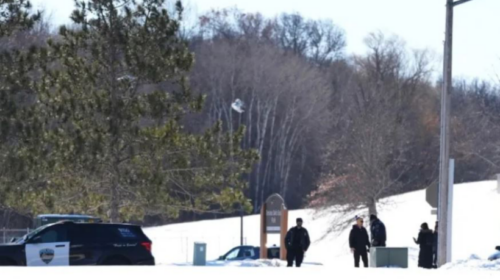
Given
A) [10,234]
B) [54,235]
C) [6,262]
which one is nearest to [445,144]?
[54,235]

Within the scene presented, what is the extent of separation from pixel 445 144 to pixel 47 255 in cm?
1048

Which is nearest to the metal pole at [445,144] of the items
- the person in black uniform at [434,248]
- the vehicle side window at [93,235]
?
the person in black uniform at [434,248]

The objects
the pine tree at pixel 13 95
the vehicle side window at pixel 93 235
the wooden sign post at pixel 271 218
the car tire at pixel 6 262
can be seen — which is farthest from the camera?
the wooden sign post at pixel 271 218

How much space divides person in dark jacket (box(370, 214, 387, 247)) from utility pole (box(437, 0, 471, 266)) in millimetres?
2741

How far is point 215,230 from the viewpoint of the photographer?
71000 millimetres

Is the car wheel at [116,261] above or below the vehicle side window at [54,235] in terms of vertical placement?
below

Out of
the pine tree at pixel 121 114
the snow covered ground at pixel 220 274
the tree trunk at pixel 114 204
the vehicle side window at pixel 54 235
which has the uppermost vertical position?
the pine tree at pixel 121 114

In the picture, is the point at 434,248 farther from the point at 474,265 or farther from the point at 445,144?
the point at 474,265

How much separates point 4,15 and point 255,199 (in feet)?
172

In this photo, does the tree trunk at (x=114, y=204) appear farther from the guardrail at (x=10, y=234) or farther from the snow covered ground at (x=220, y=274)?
the snow covered ground at (x=220, y=274)

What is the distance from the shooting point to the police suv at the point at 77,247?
29703mm

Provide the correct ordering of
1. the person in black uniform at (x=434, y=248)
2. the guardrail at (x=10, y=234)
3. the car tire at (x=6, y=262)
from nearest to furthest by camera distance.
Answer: the car tire at (x=6, y=262)
the person in black uniform at (x=434, y=248)
the guardrail at (x=10, y=234)

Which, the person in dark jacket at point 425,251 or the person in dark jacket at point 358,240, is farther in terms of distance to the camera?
the person in dark jacket at point 425,251

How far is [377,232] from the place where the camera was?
31219 mm
